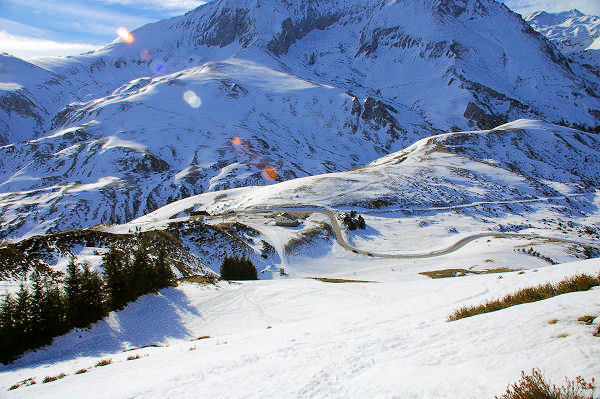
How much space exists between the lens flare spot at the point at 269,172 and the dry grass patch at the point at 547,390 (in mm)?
162178

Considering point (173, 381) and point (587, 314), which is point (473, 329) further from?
point (173, 381)

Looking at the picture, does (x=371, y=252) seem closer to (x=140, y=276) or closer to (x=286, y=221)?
(x=286, y=221)

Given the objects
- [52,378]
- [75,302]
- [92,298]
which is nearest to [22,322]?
[75,302]

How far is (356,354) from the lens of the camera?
8.30 m

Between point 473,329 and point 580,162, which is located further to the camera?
point 580,162

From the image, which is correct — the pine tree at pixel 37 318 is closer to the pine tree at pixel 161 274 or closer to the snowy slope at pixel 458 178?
the pine tree at pixel 161 274

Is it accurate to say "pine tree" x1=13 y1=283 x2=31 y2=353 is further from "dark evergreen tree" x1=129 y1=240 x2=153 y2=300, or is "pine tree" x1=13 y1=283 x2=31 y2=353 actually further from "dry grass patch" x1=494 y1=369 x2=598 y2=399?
"dry grass patch" x1=494 y1=369 x2=598 y2=399

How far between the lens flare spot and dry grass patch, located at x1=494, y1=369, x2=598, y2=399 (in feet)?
532

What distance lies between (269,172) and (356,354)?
164 meters

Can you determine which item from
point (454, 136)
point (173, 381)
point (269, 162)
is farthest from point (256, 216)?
point (269, 162)

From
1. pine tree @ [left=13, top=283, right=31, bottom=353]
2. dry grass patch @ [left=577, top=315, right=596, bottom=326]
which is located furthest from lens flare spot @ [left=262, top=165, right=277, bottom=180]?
dry grass patch @ [left=577, top=315, right=596, bottom=326]

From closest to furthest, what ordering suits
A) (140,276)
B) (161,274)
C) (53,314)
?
(53,314)
(140,276)
(161,274)

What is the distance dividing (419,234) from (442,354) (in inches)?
2351

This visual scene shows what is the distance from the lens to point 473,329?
26.7ft
